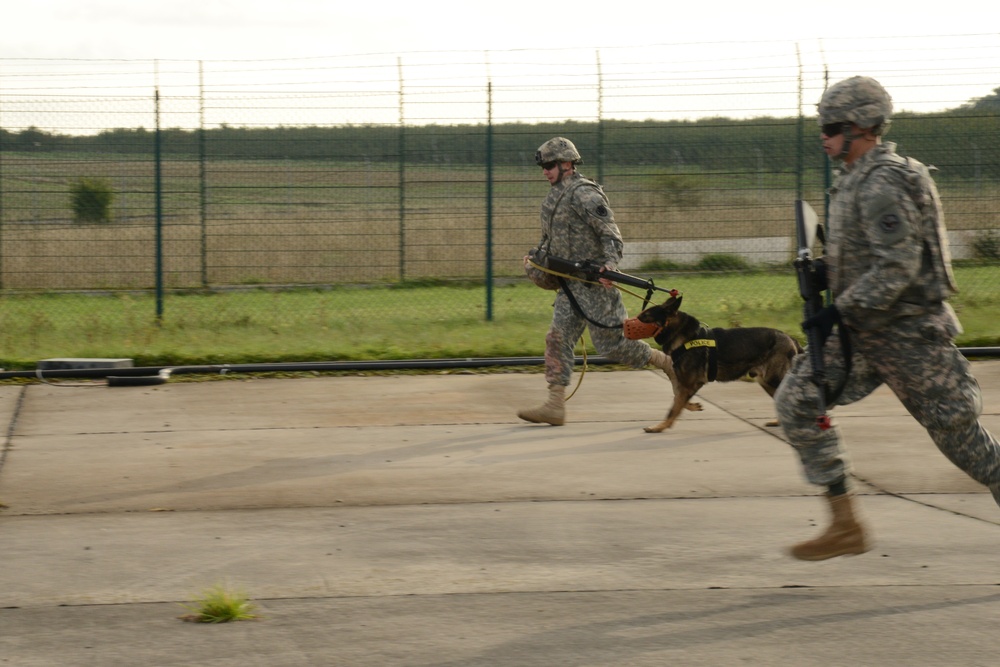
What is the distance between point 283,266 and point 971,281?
8.34m

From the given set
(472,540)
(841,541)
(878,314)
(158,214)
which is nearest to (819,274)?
(878,314)

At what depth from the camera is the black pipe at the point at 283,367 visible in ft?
34.1

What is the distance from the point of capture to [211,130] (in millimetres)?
14539

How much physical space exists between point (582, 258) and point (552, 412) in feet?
3.29

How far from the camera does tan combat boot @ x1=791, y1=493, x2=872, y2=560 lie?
499 centimetres

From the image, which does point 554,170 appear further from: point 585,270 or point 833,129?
point 833,129

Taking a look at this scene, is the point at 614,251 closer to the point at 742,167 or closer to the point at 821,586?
the point at 821,586

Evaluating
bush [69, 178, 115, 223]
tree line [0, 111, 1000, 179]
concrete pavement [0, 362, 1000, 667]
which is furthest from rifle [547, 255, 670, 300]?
bush [69, 178, 115, 223]

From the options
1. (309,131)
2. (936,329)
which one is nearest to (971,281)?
(309,131)

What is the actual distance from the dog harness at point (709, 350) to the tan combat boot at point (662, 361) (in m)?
0.15

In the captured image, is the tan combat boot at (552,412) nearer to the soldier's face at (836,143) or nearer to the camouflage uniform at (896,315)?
the camouflage uniform at (896,315)

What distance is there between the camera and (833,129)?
4.91 m

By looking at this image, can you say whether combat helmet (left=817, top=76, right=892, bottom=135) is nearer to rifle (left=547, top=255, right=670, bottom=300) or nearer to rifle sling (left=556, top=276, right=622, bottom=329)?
rifle (left=547, top=255, right=670, bottom=300)

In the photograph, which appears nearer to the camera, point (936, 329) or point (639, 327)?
point (936, 329)
